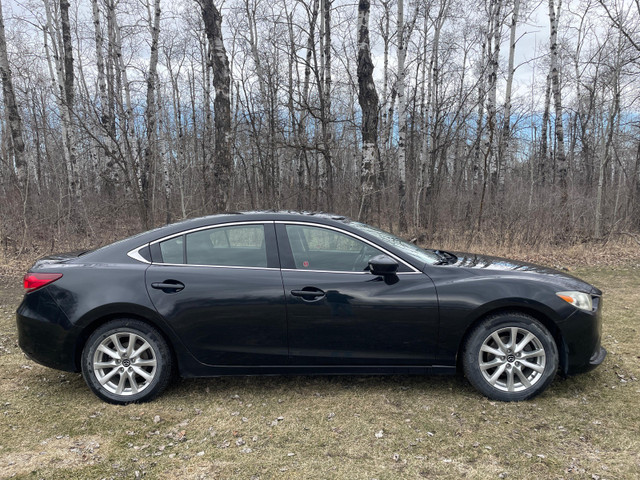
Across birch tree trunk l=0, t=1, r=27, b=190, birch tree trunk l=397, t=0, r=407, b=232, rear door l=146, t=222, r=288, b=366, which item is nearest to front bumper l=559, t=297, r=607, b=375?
rear door l=146, t=222, r=288, b=366

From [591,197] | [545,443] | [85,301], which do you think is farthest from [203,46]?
[545,443]

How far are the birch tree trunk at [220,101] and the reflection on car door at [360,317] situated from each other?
23.2 feet

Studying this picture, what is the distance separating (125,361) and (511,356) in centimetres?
302

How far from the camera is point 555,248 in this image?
10812 millimetres

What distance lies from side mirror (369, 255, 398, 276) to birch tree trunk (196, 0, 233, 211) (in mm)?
7206

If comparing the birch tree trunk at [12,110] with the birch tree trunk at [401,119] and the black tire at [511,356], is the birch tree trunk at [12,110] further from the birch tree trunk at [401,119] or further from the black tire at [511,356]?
the black tire at [511,356]

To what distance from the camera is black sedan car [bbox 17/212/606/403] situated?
3.24 m

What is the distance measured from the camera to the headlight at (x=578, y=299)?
3.25 metres

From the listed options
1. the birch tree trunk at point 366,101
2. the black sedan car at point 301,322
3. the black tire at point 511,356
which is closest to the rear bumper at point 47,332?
the black sedan car at point 301,322

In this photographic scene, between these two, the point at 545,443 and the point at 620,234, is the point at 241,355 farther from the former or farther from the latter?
the point at 620,234

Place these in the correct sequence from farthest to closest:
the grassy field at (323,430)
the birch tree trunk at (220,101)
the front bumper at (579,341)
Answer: the birch tree trunk at (220,101), the front bumper at (579,341), the grassy field at (323,430)

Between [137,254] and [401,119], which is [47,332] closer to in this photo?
[137,254]

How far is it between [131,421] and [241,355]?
903mm

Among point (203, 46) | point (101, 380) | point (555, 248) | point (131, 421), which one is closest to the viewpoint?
point (131, 421)
